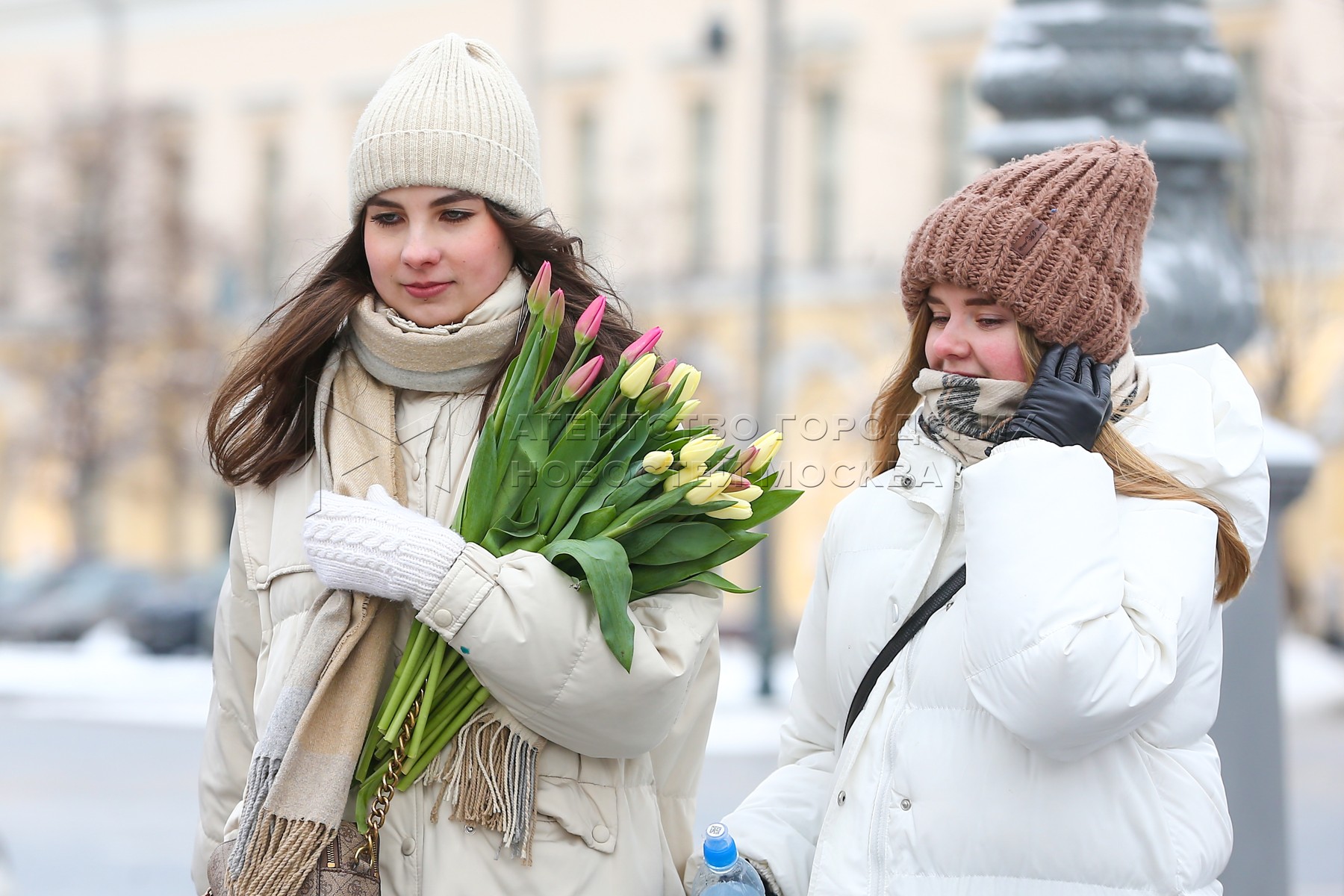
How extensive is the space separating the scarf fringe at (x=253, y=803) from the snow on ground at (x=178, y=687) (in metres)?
10.4

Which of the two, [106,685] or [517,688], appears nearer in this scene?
[517,688]

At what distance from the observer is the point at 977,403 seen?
2672mm

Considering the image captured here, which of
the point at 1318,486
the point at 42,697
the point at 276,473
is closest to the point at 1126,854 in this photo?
the point at 276,473

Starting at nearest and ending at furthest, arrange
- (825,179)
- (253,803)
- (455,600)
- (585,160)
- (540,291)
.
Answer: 1. (455,600)
2. (253,803)
3. (540,291)
4. (825,179)
5. (585,160)

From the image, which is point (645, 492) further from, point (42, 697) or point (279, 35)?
point (279, 35)

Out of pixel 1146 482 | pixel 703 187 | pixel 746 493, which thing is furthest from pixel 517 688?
pixel 703 187

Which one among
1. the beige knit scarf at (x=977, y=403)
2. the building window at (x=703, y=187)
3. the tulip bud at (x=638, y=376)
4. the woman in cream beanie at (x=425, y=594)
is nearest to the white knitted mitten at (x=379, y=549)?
the woman in cream beanie at (x=425, y=594)

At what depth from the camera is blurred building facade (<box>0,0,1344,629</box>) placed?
22.6 metres

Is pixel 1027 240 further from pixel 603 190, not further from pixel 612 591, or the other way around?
pixel 603 190

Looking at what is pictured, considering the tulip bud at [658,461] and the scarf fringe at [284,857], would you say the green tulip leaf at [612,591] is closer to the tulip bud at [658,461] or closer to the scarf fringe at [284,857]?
the tulip bud at [658,461]

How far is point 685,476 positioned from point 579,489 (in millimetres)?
172

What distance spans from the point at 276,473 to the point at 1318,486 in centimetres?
2118

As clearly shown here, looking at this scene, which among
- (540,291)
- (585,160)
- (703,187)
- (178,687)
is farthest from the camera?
(585,160)

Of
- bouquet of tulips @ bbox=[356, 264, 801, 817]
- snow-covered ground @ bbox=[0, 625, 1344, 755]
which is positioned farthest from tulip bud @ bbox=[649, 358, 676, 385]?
snow-covered ground @ bbox=[0, 625, 1344, 755]
